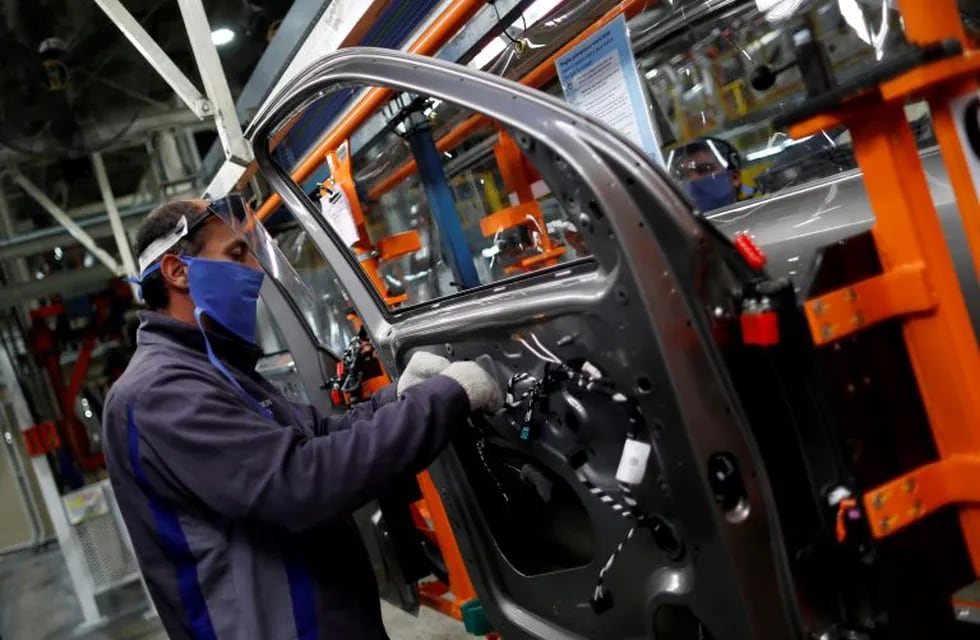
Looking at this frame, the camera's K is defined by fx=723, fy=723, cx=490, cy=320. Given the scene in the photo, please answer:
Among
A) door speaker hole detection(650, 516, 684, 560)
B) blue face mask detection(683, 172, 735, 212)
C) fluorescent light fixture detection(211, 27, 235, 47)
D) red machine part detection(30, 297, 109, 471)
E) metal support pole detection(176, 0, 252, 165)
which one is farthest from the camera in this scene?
red machine part detection(30, 297, 109, 471)

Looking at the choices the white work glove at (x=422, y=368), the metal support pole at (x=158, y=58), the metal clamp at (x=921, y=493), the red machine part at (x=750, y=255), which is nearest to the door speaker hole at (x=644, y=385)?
the red machine part at (x=750, y=255)

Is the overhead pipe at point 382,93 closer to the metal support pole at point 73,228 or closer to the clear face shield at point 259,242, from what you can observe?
the clear face shield at point 259,242

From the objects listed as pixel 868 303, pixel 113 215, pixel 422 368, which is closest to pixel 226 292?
pixel 422 368

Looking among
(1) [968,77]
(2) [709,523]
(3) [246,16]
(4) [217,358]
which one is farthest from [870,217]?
(3) [246,16]

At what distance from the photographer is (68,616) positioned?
646 cm

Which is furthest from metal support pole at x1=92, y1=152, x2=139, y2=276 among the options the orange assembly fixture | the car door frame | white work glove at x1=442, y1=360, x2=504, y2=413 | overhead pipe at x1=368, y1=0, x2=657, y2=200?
the car door frame

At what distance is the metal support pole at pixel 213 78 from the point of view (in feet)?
11.8

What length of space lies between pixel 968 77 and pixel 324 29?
2224mm

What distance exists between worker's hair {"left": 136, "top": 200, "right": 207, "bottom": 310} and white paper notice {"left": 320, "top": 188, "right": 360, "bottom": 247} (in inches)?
29.3

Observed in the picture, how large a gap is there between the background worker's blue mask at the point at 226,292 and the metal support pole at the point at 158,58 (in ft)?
7.44

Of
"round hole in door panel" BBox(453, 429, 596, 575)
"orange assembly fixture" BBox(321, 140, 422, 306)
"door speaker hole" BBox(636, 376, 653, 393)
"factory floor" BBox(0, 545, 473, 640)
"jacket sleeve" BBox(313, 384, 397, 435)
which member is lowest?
"factory floor" BBox(0, 545, 473, 640)

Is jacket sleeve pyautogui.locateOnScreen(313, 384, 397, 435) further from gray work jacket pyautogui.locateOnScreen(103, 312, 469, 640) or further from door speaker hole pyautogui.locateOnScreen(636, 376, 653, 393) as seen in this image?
door speaker hole pyautogui.locateOnScreen(636, 376, 653, 393)

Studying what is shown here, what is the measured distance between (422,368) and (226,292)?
1.74 ft

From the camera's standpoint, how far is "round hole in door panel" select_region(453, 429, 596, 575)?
6.05ft
